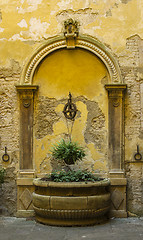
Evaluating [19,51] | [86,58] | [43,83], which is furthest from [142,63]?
[19,51]

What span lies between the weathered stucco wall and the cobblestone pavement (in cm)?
93

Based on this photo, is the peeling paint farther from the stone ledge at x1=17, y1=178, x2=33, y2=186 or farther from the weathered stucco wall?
the stone ledge at x1=17, y1=178, x2=33, y2=186

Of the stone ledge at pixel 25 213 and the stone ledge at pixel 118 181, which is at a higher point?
the stone ledge at pixel 118 181

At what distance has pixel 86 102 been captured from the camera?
6672 millimetres

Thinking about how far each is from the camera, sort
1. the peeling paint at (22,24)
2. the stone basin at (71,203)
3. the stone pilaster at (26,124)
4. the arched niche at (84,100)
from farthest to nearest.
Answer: the peeling paint at (22,24)
the stone pilaster at (26,124)
the arched niche at (84,100)
the stone basin at (71,203)

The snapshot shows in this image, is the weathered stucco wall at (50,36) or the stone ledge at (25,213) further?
the weathered stucco wall at (50,36)

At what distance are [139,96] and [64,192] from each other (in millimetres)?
2469

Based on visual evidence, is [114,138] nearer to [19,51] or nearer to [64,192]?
[64,192]

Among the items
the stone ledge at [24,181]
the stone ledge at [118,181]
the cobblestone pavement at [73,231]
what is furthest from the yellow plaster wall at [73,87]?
the cobblestone pavement at [73,231]

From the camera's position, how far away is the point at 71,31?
655cm

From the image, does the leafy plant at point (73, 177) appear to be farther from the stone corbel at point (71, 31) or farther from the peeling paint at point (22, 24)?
the peeling paint at point (22, 24)

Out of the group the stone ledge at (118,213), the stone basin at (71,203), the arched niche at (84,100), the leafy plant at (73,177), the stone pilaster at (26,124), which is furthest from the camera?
the stone pilaster at (26,124)

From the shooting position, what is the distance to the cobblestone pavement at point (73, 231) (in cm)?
493

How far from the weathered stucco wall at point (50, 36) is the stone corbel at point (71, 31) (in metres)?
0.14
